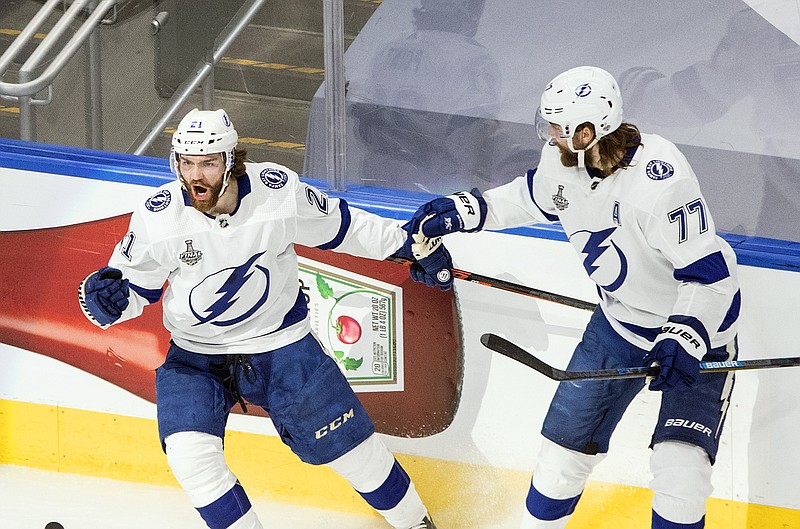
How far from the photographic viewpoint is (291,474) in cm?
377

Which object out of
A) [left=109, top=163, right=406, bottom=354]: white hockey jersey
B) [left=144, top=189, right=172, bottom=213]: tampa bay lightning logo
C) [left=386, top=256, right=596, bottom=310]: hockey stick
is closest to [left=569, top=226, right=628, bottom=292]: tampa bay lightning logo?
[left=386, top=256, right=596, bottom=310]: hockey stick

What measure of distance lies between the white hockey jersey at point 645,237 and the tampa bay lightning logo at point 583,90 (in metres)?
0.19

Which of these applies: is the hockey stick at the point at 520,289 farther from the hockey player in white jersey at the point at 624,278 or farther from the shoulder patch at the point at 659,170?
the shoulder patch at the point at 659,170

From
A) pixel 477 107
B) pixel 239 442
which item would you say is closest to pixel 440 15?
pixel 477 107

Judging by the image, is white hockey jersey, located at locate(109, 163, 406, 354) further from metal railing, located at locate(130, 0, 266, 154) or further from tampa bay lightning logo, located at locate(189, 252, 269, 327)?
metal railing, located at locate(130, 0, 266, 154)

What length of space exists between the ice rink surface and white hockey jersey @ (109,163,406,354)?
2.47ft

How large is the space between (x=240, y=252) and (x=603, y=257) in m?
0.86

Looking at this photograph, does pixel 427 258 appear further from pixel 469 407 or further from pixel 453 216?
pixel 469 407

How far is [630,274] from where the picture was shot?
295 centimetres

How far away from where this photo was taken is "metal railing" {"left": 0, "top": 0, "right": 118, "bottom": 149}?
3705 millimetres

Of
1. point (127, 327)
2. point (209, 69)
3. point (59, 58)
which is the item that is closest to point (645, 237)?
point (209, 69)

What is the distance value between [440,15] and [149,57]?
870 millimetres

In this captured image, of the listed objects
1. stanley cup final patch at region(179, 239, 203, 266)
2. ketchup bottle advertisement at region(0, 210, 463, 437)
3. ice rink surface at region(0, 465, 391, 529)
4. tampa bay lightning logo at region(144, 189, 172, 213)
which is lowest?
ice rink surface at region(0, 465, 391, 529)

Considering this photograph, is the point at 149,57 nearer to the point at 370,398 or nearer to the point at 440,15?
the point at 440,15
